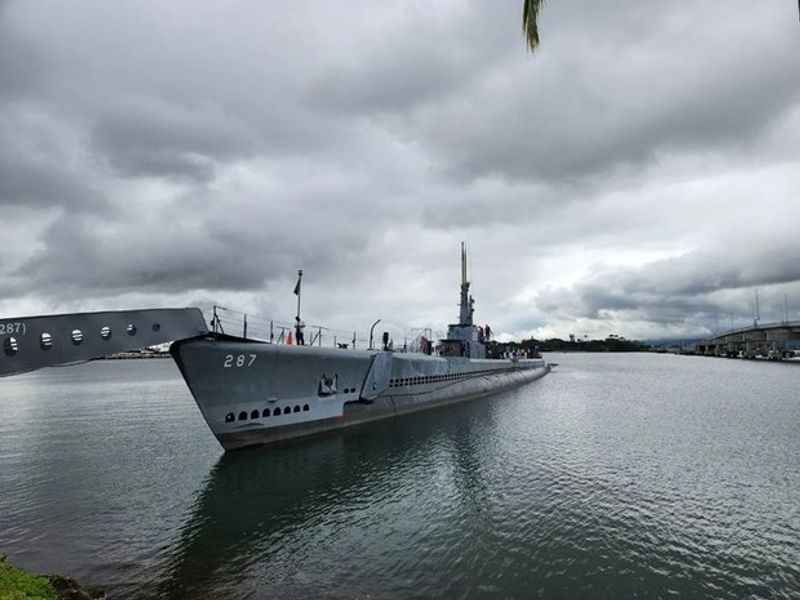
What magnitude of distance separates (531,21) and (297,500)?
1623cm

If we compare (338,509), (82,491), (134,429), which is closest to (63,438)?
(134,429)

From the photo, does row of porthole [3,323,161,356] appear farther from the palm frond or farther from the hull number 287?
the palm frond

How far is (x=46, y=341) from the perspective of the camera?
42.7ft

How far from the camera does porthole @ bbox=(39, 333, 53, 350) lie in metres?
12.9

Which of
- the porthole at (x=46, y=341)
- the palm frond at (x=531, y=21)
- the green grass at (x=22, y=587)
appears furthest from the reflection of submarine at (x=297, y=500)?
the palm frond at (x=531, y=21)

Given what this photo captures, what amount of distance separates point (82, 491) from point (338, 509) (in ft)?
34.3

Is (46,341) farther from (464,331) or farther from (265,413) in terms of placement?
(464,331)

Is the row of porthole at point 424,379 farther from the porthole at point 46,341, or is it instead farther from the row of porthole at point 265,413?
the porthole at point 46,341

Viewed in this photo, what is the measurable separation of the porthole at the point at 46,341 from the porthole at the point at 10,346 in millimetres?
571

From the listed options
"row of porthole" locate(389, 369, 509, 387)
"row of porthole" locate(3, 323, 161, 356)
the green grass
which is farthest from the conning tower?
the green grass

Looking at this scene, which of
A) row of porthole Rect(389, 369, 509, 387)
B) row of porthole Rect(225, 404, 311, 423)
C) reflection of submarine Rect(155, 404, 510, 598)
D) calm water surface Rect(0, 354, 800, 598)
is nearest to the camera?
calm water surface Rect(0, 354, 800, 598)

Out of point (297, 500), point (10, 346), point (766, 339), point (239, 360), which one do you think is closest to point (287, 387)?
point (239, 360)

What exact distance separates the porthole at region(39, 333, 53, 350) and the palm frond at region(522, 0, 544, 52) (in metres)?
14.7

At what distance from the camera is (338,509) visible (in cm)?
1559
